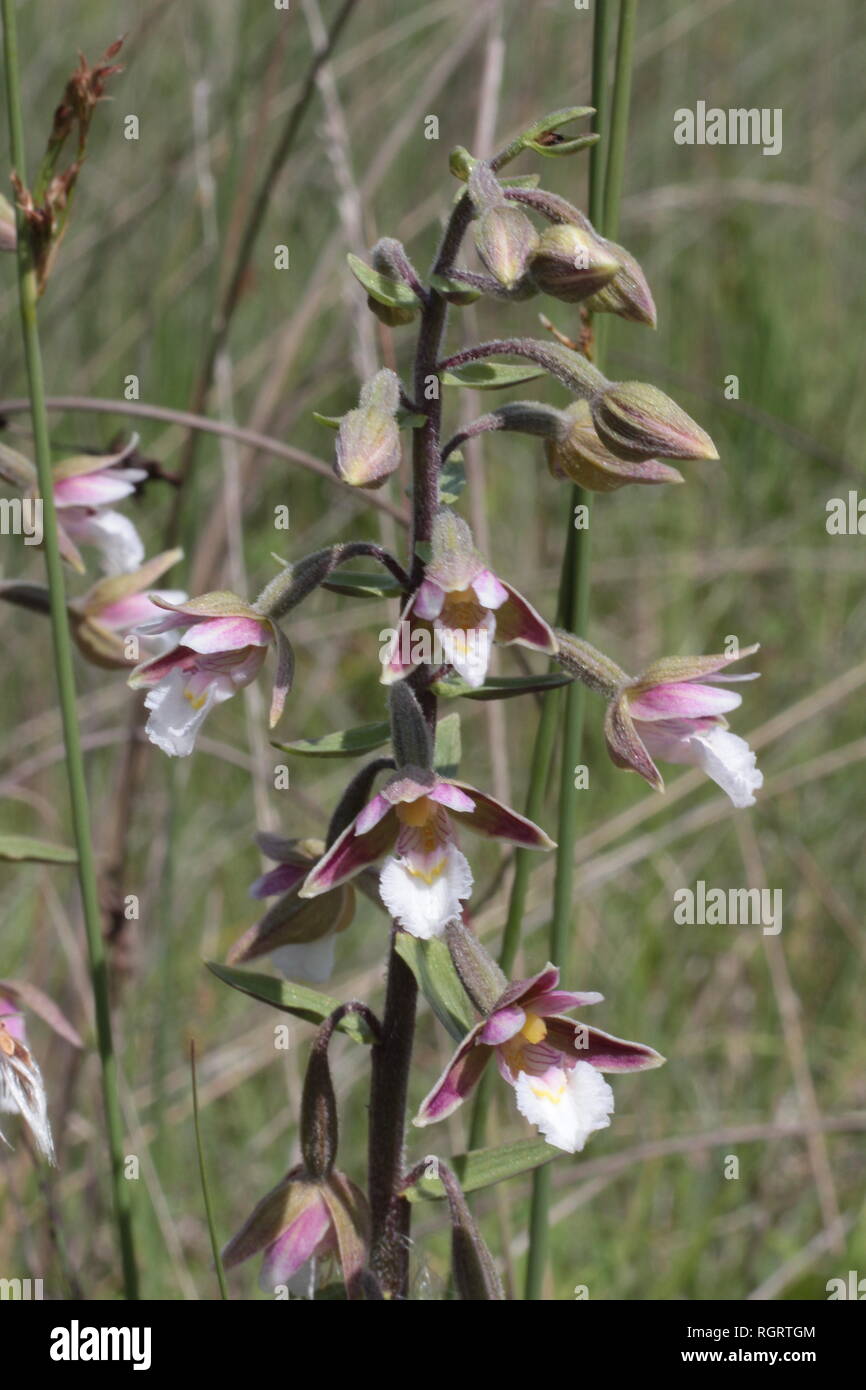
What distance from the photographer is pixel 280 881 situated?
5.29 ft

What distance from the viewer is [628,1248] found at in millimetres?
2445

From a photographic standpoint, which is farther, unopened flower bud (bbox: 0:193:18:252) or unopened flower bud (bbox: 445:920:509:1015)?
unopened flower bud (bbox: 0:193:18:252)

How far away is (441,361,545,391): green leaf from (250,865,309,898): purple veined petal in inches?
21.2

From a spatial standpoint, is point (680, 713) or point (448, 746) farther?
point (448, 746)

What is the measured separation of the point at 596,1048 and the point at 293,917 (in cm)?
37

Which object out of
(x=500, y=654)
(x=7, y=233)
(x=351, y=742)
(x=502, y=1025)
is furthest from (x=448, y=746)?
(x=500, y=654)

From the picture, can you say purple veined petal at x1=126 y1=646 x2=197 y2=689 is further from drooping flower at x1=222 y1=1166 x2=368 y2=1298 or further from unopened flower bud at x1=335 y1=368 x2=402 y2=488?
drooping flower at x1=222 y1=1166 x2=368 y2=1298

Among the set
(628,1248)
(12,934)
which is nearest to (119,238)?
(12,934)

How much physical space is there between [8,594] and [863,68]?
398 centimetres

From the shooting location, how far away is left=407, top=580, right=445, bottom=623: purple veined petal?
4.40 ft

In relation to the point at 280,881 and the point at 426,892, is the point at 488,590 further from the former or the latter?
the point at 280,881

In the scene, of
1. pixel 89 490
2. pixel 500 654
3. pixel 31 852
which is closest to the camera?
pixel 31 852

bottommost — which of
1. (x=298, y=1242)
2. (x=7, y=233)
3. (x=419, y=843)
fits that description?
(x=298, y=1242)

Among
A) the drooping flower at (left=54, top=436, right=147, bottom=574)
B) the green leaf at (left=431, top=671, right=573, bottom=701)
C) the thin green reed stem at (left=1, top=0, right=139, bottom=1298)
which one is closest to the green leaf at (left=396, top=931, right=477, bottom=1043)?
the green leaf at (left=431, top=671, right=573, bottom=701)
